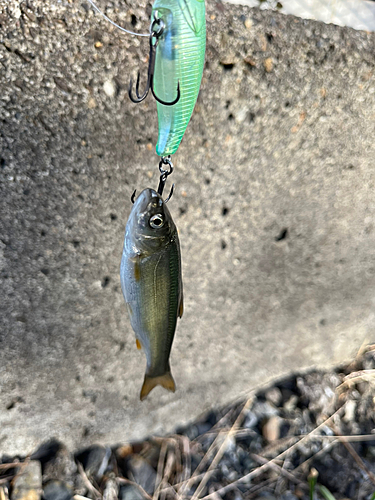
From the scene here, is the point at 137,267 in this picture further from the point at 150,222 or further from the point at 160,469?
the point at 160,469

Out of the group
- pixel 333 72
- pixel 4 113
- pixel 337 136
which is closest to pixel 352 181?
pixel 337 136

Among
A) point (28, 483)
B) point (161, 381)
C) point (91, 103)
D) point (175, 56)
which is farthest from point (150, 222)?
point (28, 483)

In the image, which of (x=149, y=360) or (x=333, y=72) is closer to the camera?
(x=149, y=360)

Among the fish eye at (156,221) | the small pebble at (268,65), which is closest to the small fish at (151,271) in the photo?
the fish eye at (156,221)

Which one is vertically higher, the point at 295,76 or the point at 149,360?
the point at 295,76

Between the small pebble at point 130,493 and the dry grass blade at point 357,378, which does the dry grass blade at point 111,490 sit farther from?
the dry grass blade at point 357,378

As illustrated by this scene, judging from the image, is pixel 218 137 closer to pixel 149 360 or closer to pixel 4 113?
pixel 4 113

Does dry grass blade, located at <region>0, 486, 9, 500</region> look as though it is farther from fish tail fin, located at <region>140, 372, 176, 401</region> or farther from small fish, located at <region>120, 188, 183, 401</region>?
small fish, located at <region>120, 188, 183, 401</region>
